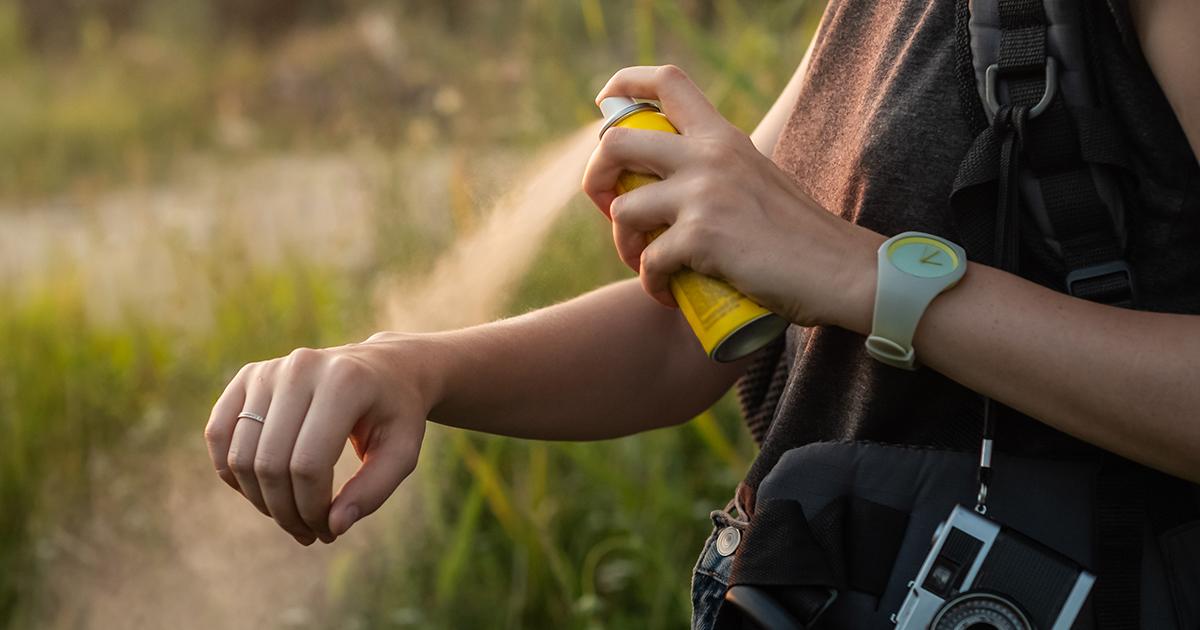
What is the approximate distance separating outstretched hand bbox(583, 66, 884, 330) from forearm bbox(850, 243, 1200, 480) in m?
0.03

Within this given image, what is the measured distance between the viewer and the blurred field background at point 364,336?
2566 millimetres

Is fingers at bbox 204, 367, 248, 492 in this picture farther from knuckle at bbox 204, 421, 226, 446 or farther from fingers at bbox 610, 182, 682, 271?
fingers at bbox 610, 182, 682, 271

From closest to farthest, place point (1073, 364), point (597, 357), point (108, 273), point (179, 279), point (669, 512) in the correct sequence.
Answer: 1. point (1073, 364)
2. point (597, 357)
3. point (669, 512)
4. point (179, 279)
5. point (108, 273)

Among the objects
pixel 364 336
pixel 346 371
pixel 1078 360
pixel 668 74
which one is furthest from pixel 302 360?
pixel 364 336

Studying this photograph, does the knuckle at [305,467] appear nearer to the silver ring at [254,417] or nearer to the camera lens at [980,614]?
the silver ring at [254,417]

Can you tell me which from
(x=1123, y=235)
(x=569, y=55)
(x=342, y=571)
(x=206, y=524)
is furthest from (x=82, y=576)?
(x=1123, y=235)

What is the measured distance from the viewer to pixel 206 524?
3287mm

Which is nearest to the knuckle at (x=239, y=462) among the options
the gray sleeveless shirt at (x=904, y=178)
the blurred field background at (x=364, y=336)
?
the gray sleeveless shirt at (x=904, y=178)

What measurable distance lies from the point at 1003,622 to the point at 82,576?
2.76 m

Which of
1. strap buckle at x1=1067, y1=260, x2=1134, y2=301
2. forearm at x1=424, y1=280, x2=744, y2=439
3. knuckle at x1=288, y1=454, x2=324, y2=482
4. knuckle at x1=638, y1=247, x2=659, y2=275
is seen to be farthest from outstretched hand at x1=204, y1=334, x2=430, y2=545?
strap buckle at x1=1067, y1=260, x2=1134, y2=301

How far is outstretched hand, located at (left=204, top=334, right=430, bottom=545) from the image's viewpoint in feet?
3.23

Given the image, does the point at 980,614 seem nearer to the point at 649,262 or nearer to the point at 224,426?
the point at 649,262

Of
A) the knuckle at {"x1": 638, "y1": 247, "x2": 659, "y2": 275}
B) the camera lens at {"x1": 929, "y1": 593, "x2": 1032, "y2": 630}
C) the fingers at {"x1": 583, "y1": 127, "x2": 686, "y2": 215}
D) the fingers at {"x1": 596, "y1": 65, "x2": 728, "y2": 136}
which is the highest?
the fingers at {"x1": 596, "y1": 65, "x2": 728, "y2": 136}

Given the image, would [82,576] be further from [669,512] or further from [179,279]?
[669,512]
